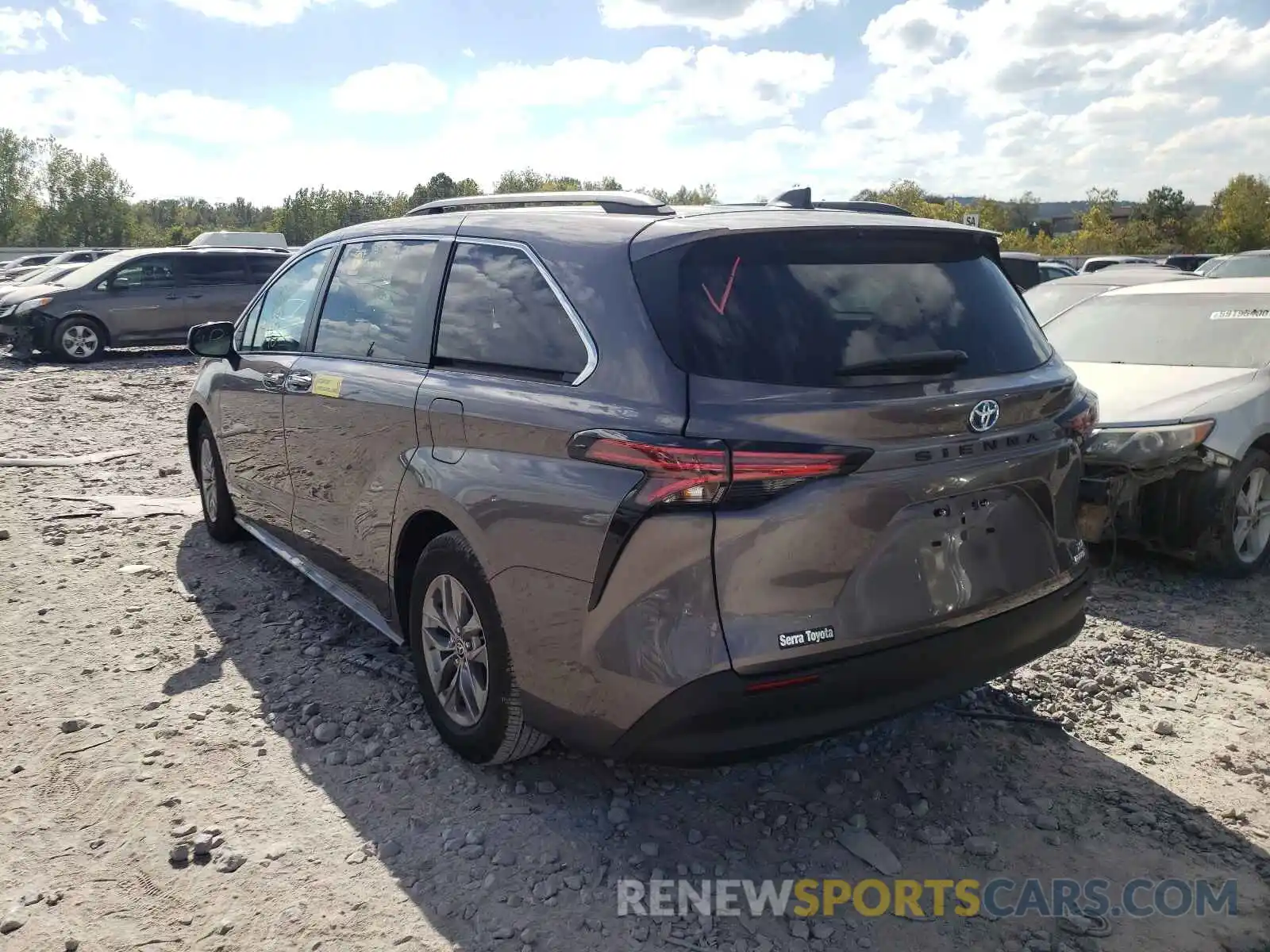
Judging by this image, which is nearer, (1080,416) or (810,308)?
(810,308)

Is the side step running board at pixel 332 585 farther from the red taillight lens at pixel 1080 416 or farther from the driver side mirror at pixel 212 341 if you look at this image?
the red taillight lens at pixel 1080 416

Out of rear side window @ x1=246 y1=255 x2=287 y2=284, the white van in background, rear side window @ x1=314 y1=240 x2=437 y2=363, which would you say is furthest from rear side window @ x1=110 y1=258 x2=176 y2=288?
rear side window @ x1=314 y1=240 x2=437 y2=363

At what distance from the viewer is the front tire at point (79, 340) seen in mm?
15891

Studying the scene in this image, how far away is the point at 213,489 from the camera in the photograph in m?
6.21

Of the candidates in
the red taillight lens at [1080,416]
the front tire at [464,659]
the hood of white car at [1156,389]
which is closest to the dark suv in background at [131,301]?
the hood of white car at [1156,389]

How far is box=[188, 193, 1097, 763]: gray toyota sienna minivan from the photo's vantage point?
103 inches

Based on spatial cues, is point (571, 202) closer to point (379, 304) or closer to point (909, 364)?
point (379, 304)

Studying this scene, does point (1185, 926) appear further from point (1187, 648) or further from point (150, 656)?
point (150, 656)

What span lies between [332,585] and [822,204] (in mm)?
2616

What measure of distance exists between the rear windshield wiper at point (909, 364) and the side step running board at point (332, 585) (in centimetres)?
207

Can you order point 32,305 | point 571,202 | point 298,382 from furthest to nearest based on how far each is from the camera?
point 32,305 → point 298,382 → point 571,202

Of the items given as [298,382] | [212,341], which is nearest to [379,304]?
[298,382]

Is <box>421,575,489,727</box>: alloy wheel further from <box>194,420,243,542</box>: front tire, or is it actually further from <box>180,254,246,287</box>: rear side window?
<box>180,254,246,287</box>: rear side window

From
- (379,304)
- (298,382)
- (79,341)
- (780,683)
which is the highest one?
(379,304)
